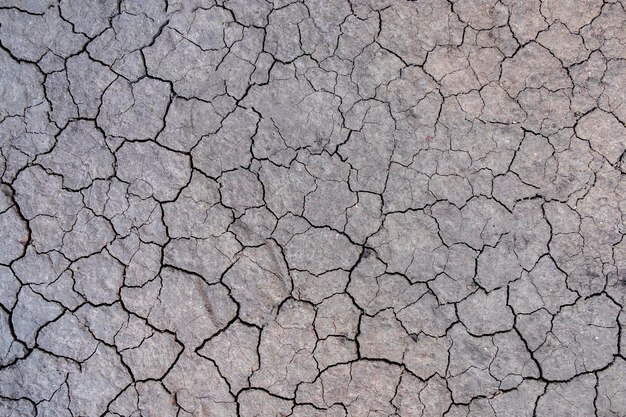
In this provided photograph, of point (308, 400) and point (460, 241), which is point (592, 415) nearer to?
point (460, 241)

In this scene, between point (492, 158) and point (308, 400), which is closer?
point (308, 400)

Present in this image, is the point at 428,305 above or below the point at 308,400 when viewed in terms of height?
above

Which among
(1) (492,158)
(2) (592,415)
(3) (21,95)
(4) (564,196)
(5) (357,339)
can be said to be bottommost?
(2) (592,415)

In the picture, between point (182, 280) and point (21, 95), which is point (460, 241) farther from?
point (21, 95)

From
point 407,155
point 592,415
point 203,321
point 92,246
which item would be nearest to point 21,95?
point 92,246

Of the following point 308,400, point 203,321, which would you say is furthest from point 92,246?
point 308,400

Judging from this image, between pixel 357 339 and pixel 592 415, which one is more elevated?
pixel 357 339
